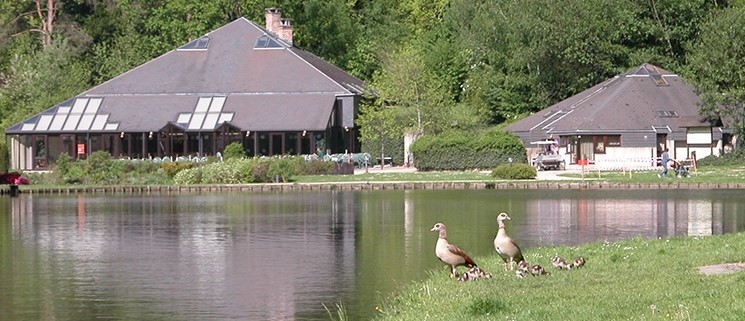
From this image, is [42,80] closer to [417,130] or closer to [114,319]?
[417,130]

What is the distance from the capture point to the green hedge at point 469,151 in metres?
77.7

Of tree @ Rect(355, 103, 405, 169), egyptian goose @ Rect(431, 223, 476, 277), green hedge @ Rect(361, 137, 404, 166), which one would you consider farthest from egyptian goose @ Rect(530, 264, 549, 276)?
green hedge @ Rect(361, 137, 404, 166)

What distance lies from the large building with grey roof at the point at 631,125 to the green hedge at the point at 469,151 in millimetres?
5380

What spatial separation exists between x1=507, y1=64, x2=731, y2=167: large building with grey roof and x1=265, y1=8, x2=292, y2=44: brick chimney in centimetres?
2015

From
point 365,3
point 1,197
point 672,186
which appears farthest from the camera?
point 365,3

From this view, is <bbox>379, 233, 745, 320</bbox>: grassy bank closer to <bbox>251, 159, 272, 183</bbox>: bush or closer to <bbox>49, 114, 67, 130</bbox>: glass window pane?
<bbox>251, 159, 272, 183</bbox>: bush

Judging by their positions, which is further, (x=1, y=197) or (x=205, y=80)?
(x=205, y=80)

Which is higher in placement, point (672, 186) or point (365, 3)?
point (365, 3)

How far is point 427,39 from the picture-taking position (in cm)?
10688

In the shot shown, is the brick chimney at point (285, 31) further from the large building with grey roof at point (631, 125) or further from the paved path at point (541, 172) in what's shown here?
the large building with grey roof at point (631, 125)

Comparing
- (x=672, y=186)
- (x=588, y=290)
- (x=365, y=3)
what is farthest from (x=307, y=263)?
(x=365, y=3)

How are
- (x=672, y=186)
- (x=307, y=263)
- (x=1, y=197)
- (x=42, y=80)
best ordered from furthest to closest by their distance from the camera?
(x=42, y=80), (x=1, y=197), (x=672, y=186), (x=307, y=263)

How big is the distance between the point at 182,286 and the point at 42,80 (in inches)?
2834

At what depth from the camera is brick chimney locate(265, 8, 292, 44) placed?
102m
